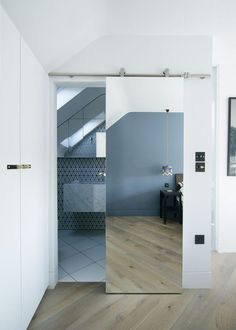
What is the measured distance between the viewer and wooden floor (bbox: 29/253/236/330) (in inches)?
63.6

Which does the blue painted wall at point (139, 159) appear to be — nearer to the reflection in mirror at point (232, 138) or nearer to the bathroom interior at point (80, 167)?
the bathroom interior at point (80, 167)

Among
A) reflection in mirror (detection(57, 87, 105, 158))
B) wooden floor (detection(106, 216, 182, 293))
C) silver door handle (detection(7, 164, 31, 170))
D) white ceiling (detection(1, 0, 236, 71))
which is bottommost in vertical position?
wooden floor (detection(106, 216, 182, 293))

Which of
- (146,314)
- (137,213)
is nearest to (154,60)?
(137,213)

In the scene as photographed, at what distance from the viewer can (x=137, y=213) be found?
2.19 m

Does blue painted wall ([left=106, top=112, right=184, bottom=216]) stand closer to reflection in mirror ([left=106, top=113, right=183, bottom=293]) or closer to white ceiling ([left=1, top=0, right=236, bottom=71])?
reflection in mirror ([left=106, top=113, right=183, bottom=293])

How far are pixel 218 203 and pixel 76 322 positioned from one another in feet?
6.88

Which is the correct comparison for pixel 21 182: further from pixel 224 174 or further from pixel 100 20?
pixel 224 174

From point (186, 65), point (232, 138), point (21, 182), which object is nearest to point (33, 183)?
point (21, 182)

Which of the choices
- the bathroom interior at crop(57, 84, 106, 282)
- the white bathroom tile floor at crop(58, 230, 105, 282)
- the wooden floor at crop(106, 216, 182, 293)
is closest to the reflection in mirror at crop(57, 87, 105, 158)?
the bathroom interior at crop(57, 84, 106, 282)

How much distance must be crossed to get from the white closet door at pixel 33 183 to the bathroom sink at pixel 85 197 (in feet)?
3.63

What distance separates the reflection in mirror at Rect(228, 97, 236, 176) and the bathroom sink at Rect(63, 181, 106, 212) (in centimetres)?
172

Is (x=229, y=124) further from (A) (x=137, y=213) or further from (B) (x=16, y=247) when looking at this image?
(B) (x=16, y=247)

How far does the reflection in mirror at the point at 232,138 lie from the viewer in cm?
278

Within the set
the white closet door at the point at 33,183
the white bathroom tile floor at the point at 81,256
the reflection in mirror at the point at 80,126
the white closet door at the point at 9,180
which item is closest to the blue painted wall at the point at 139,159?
the white closet door at the point at 33,183
